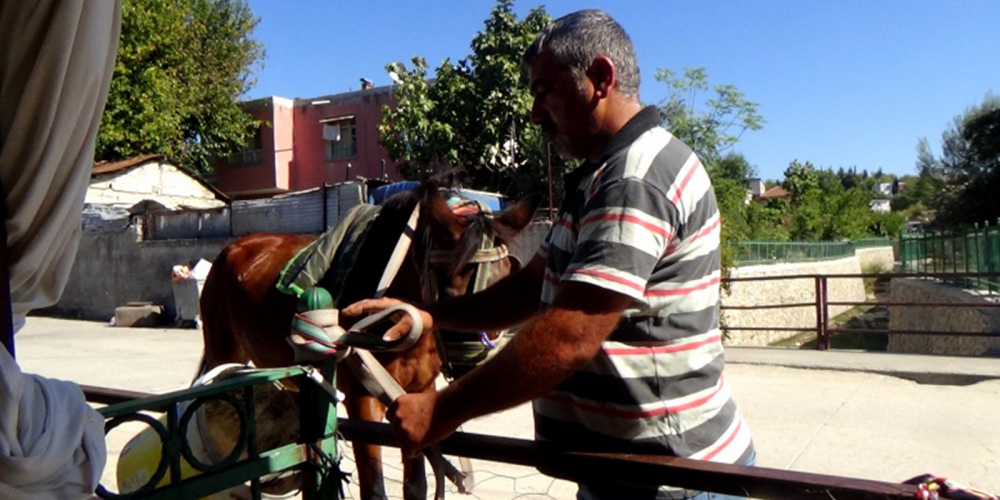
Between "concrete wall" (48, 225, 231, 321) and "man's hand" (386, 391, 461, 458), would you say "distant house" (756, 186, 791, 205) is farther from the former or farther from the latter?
"man's hand" (386, 391, 461, 458)

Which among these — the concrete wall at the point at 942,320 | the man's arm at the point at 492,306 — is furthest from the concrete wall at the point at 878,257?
the man's arm at the point at 492,306

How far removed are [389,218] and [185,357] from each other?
881 centimetres

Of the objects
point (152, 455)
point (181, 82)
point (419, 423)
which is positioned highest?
point (181, 82)

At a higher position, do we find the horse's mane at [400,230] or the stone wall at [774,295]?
the horse's mane at [400,230]

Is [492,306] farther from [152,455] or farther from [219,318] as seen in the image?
[219,318]

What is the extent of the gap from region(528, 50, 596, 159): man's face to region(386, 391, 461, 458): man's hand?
0.60 meters

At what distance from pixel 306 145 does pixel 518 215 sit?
2742 cm

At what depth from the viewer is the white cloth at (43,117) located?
48.3 inches

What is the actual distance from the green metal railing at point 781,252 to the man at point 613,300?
1551cm

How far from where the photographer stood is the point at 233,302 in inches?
193

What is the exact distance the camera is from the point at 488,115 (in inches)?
662

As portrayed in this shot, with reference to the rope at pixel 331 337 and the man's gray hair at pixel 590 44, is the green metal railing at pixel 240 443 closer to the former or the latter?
the rope at pixel 331 337

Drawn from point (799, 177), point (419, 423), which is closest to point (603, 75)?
point (419, 423)

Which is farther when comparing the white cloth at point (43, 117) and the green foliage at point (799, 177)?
the green foliage at point (799, 177)
